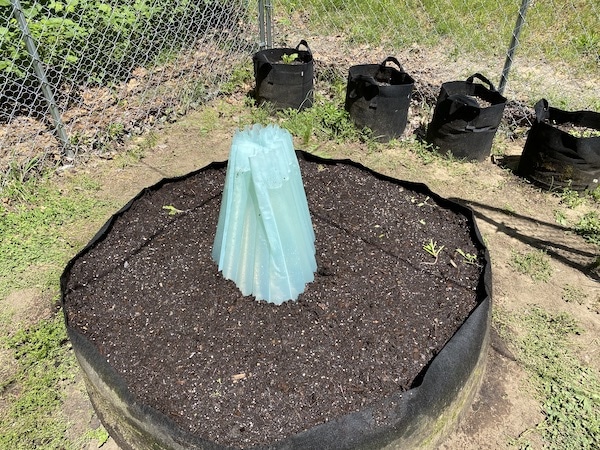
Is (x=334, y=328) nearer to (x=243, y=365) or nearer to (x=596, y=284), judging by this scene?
(x=243, y=365)

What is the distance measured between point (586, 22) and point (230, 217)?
19.9ft

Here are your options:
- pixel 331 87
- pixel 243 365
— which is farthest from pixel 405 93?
pixel 243 365

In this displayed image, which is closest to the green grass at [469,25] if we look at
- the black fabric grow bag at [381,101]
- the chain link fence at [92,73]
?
the chain link fence at [92,73]

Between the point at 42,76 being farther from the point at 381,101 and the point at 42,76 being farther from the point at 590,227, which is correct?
the point at 590,227

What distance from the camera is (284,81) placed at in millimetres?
4871

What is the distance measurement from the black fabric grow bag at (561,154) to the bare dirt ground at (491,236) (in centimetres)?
15

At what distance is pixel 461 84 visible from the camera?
180 inches

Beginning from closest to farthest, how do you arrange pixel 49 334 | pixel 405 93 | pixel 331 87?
pixel 49 334 < pixel 405 93 < pixel 331 87

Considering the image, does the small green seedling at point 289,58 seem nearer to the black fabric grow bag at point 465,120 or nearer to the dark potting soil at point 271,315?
the black fabric grow bag at point 465,120

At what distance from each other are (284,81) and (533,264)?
9.33 ft

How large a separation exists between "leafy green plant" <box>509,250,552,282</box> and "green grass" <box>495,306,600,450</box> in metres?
0.33

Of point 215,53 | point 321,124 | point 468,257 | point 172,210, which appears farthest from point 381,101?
point 215,53

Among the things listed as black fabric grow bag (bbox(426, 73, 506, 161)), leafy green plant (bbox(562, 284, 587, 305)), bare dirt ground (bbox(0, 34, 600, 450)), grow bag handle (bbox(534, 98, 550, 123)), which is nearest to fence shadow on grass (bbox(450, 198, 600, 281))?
bare dirt ground (bbox(0, 34, 600, 450))

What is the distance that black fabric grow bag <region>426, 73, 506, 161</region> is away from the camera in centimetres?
414
